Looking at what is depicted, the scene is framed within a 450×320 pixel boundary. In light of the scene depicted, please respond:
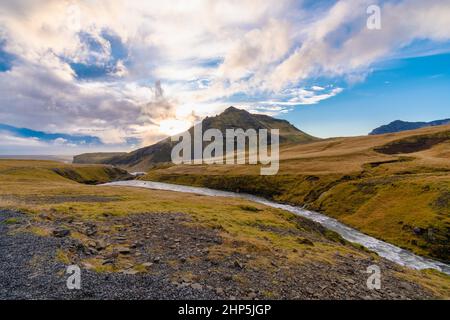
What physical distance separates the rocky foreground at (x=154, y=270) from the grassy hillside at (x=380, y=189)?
37.2 metres

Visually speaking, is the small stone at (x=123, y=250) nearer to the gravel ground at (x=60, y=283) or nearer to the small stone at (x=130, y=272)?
the small stone at (x=130, y=272)

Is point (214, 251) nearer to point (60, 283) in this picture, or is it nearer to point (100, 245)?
point (100, 245)

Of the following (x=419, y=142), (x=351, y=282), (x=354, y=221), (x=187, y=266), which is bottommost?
(x=354, y=221)

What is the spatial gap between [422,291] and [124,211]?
4126 centimetres

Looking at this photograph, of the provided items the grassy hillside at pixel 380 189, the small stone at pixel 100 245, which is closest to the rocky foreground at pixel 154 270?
the small stone at pixel 100 245

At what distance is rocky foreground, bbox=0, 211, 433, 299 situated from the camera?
19578 mm

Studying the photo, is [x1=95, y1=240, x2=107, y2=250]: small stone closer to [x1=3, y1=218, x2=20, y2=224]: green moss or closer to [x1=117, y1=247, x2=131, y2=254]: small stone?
[x1=117, y1=247, x2=131, y2=254]: small stone

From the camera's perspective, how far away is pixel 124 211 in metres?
47.2

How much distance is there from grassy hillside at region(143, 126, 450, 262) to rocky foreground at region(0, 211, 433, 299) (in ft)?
122

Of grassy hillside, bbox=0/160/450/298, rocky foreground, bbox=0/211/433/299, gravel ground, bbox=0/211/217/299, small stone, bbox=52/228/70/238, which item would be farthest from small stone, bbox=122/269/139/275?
small stone, bbox=52/228/70/238

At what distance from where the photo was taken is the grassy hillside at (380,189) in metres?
60.8

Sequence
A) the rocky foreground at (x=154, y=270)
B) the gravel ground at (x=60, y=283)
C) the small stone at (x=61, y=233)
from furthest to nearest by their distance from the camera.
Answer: the small stone at (x=61, y=233)
the rocky foreground at (x=154, y=270)
the gravel ground at (x=60, y=283)
